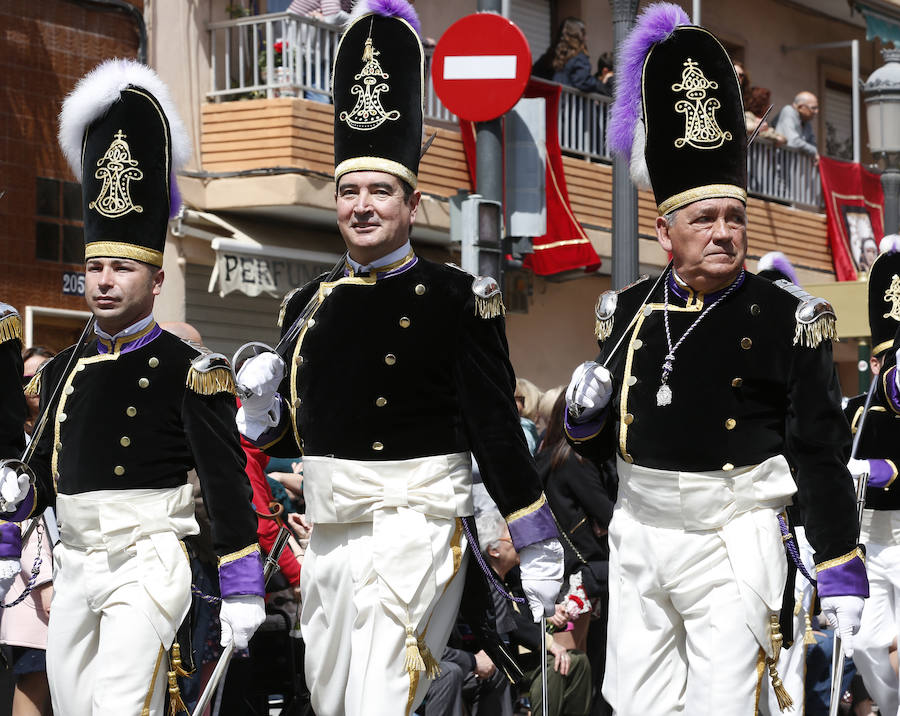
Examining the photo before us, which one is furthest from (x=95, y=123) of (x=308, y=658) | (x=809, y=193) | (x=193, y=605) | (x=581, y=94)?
(x=809, y=193)

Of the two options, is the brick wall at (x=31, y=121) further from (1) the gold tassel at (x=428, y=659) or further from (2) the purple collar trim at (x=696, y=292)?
(1) the gold tassel at (x=428, y=659)

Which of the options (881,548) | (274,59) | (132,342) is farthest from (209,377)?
(274,59)

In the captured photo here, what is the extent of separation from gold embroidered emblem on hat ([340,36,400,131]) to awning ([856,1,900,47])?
15265 millimetres

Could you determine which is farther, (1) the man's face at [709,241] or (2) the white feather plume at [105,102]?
(2) the white feather plume at [105,102]

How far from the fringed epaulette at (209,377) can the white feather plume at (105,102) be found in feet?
3.28

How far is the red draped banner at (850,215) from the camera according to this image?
69.8 feet

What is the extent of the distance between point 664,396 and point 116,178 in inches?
91.1

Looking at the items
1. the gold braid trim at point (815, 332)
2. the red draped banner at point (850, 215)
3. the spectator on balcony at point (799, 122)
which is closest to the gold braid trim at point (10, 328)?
the gold braid trim at point (815, 332)

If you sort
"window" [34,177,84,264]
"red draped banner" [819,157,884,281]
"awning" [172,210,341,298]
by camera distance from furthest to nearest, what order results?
"red draped banner" [819,157,884,281], "awning" [172,210,341,298], "window" [34,177,84,264]

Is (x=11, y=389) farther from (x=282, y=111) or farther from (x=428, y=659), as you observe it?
(x=282, y=111)

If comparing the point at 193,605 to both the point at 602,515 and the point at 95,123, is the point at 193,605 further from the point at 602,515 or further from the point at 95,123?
the point at 602,515

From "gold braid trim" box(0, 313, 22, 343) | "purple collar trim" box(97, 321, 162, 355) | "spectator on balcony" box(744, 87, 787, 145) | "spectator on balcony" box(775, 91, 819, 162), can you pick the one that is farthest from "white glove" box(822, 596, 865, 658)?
"spectator on balcony" box(775, 91, 819, 162)

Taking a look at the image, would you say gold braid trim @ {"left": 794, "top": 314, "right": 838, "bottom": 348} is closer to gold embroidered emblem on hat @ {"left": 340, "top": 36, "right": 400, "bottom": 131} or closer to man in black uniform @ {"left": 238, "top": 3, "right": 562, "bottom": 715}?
man in black uniform @ {"left": 238, "top": 3, "right": 562, "bottom": 715}

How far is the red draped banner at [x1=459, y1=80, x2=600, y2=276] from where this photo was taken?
54.0 ft
